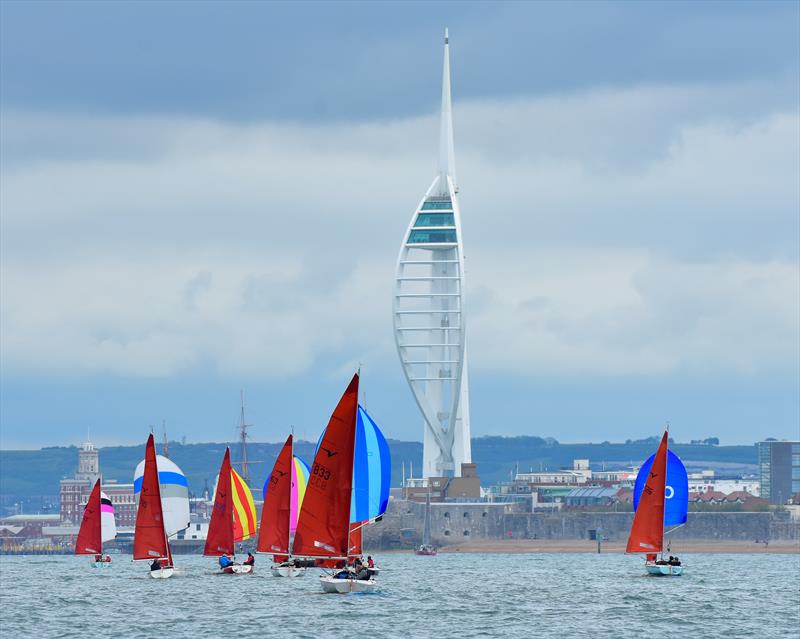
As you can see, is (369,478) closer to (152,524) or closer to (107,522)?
(152,524)

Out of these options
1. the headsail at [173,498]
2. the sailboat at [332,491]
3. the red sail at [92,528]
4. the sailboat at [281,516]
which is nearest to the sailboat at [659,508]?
the sailboat at [281,516]

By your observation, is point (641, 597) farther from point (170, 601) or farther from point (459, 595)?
point (170, 601)

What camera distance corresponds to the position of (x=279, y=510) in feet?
332

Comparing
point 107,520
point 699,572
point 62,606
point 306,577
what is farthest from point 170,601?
point 107,520

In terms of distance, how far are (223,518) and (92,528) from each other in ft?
100

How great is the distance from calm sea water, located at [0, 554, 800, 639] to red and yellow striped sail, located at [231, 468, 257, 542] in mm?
4506

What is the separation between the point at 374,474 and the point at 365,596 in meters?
5.15

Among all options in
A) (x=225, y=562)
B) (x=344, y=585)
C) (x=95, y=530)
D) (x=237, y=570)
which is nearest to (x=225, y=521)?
(x=225, y=562)

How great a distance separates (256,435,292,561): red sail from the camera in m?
101

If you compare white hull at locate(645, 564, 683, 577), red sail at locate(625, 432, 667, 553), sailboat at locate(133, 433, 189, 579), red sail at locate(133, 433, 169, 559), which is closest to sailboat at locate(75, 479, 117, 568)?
sailboat at locate(133, 433, 189, 579)

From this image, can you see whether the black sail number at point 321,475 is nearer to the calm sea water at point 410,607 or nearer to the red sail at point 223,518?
the calm sea water at point 410,607

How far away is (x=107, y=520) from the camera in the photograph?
148 m

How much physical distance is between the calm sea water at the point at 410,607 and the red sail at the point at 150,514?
189 cm

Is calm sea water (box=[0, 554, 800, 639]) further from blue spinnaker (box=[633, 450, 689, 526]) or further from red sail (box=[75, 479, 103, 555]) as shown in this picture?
red sail (box=[75, 479, 103, 555])
